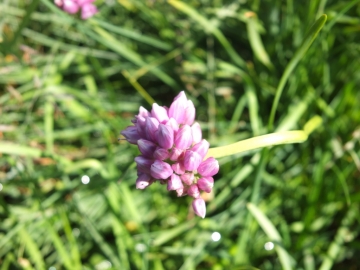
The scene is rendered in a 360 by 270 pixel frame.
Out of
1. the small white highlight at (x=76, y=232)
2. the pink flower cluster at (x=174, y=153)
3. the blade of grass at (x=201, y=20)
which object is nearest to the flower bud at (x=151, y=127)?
the pink flower cluster at (x=174, y=153)

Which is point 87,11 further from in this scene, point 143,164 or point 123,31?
Result: point 143,164

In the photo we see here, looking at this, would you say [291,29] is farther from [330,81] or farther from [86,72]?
[86,72]

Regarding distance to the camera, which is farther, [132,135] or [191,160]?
[132,135]

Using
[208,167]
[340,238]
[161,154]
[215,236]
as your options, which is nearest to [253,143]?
[208,167]

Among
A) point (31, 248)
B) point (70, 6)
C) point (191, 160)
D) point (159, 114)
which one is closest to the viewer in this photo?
point (191, 160)

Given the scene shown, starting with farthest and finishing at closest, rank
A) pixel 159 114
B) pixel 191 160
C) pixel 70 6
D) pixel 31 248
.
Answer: pixel 31 248
pixel 70 6
pixel 159 114
pixel 191 160

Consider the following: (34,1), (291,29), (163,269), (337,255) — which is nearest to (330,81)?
(291,29)

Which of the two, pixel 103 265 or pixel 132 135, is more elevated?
pixel 132 135
